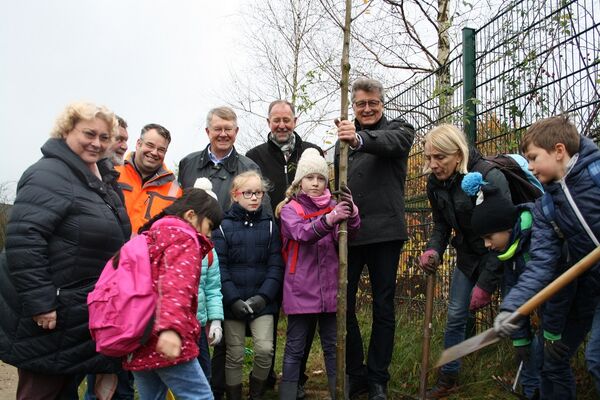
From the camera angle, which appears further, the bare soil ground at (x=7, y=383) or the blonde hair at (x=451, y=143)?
the bare soil ground at (x=7, y=383)

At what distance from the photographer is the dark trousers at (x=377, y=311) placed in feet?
12.3

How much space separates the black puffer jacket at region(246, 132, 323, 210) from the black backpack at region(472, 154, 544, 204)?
5.31ft

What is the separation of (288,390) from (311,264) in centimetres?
85

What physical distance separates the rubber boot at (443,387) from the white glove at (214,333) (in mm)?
1534

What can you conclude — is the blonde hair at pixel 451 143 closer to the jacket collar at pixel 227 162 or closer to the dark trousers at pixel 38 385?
the jacket collar at pixel 227 162

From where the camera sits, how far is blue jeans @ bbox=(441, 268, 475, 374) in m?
3.79

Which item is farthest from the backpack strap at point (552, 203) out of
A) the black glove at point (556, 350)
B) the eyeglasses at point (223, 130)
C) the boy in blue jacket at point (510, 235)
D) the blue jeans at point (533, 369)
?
the eyeglasses at point (223, 130)

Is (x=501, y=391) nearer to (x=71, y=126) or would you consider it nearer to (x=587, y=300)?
(x=587, y=300)

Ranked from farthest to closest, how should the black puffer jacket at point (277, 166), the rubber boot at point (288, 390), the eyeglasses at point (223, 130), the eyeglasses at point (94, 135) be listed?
the black puffer jacket at point (277, 166) < the eyeglasses at point (223, 130) < the rubber boot at point (288, 390) < the eyeglasses at point (94, 135)

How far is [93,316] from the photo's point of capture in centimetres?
248

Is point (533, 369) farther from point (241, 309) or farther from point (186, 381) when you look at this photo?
point (186, 381)

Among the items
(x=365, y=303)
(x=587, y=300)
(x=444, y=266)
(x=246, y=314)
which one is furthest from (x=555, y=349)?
(x=365, y=303)

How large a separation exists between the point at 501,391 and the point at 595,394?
0.58 m

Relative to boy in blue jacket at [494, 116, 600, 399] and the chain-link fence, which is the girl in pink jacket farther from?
the chain-link fence
